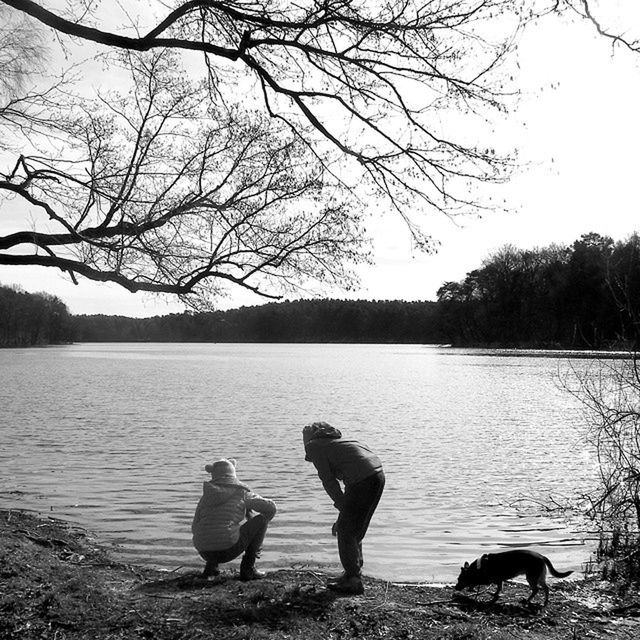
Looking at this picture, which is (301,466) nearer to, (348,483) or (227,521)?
(227,521)

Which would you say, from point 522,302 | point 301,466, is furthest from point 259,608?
point 522,302

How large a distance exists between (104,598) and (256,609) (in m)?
1.27

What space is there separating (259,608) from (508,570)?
7.84ft

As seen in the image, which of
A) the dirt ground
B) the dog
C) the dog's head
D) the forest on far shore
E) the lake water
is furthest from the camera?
the forest on far shore

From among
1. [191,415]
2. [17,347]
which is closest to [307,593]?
[191,415]

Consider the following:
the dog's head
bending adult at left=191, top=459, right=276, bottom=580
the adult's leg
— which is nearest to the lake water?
the dog's head

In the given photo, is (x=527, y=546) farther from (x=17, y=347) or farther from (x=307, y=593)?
(x=17, y=347)

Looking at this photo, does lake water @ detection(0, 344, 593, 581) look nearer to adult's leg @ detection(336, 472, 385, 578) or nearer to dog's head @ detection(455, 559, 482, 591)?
dog's head @ detection(455, 559, 482, 591)

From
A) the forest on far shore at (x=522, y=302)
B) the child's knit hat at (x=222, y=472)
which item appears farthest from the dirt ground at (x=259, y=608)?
the forest on far shore at (x=522, y=302)

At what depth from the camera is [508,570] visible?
6578mm

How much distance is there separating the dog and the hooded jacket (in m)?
1.99

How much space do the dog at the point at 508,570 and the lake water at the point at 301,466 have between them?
5.51ft

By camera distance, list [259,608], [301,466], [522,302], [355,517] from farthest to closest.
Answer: [522,302] < [301,466] < [355,517] < [259,608]

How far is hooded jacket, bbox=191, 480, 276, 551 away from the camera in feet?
22.4
